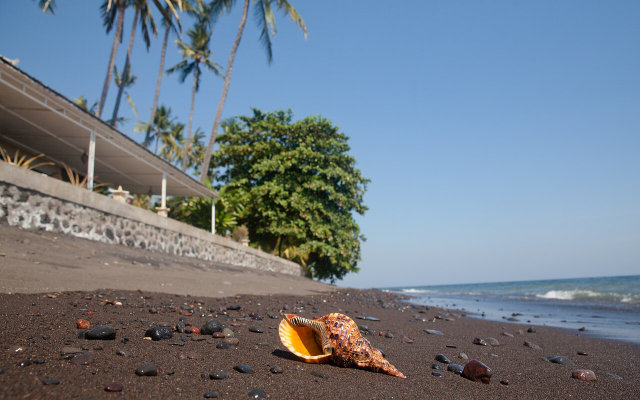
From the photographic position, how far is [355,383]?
2273 mm

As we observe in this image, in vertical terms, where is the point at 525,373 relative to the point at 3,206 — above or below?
below

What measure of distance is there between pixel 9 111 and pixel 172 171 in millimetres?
4959

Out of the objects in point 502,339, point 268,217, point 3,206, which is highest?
point 268,217

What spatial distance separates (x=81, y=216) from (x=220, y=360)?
6.92 meters

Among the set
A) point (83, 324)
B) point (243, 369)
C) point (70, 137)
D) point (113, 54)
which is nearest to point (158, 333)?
point (83, 324)

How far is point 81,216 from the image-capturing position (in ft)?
25.5

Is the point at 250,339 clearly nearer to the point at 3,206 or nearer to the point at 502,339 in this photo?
the point at 502,339

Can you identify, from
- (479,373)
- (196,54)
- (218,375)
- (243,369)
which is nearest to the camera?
(218,375)

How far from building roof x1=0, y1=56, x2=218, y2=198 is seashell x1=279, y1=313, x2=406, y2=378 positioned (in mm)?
7994

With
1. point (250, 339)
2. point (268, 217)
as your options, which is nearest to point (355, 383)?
point (250, 339)

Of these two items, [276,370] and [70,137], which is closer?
[276,370]

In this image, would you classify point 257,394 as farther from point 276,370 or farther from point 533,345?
point 533,345

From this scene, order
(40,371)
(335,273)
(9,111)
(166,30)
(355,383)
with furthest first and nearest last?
(166,30) → (335,273) → (9,111) → (355,383) → (40,371)

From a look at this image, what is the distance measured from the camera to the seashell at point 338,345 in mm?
2438
